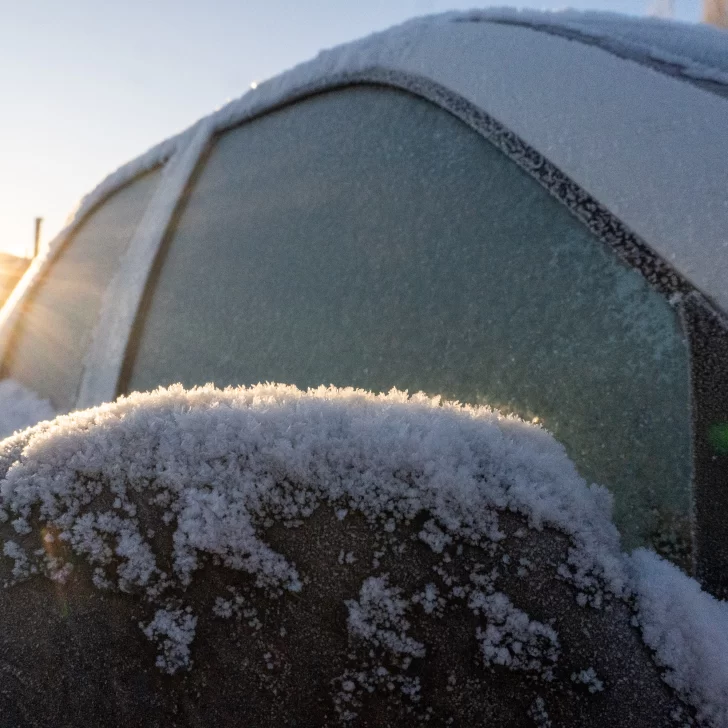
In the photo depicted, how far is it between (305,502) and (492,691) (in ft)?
0.75

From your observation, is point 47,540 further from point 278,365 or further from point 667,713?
point 278,365

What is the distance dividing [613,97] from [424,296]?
1.32 ft

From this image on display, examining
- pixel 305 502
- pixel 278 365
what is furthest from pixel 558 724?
pixel 278 365

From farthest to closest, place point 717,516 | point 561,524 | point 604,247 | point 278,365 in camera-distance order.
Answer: point 278,365 → point 604,247 → point 717,516 → point 561,524

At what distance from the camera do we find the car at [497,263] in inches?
33.4

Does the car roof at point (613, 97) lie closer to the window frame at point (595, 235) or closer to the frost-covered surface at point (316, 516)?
the window frame at point (595, 235)

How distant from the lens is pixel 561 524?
0.71m

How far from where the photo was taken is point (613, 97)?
1.04 metres

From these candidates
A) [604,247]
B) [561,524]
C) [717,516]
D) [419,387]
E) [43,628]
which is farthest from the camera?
[419,387]

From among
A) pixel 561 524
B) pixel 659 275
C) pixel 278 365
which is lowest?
pixel 278 365

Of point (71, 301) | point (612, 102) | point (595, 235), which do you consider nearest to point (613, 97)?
point (612, 102)

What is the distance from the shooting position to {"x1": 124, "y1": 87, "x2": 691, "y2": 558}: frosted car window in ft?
2.97

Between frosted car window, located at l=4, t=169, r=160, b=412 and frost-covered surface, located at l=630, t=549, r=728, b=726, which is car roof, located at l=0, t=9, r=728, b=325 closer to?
frost-covered surface, located at l=630, t=549, r=728, b=726

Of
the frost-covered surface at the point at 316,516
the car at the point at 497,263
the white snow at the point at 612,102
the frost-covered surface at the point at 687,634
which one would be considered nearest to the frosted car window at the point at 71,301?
the car at the point at 497,263
